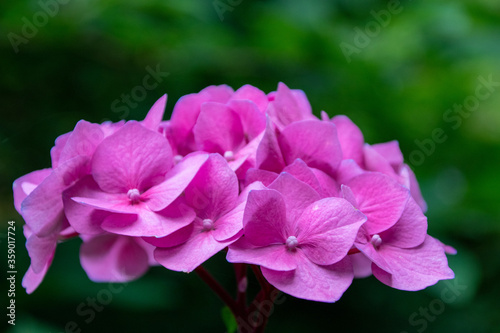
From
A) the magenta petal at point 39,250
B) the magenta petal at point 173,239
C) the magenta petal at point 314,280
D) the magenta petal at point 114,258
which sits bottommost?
the magenta petal at point 114,258

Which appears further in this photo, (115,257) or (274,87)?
(274,87)

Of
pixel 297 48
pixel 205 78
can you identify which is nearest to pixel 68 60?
pixel 205 78

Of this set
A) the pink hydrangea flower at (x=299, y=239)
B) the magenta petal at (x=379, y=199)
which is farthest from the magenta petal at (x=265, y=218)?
the magenta petal at (x=379, y=199)

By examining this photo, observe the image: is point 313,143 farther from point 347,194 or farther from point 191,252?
point 191,252

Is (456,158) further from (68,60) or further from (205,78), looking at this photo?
(68,60)

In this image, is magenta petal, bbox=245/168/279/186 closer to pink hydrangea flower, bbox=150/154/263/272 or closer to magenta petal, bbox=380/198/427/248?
pink hydrangea flower, bbox=150/154/263/272

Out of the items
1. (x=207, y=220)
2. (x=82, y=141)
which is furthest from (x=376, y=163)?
(x=82, y=141)

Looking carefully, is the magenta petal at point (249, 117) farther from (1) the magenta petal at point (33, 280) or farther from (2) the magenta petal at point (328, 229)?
(1) the magenta petal at point (33, 280)
